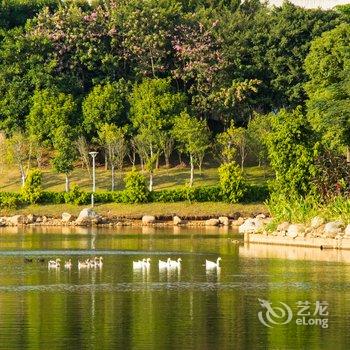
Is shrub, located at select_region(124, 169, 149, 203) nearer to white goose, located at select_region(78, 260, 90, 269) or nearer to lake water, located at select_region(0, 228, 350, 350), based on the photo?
lake water, located at select_region(0, 228, 350, 350)

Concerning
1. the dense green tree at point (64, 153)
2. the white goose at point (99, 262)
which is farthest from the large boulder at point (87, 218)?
the white goose at point (99, 262)

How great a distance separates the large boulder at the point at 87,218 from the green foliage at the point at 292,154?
46.0ft

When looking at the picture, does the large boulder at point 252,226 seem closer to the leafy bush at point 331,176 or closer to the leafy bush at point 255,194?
the leafy bush at point 331,176

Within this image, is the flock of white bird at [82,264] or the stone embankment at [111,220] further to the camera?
the stone embankment at [111,220]

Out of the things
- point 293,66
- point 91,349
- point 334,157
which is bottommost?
point 91,349

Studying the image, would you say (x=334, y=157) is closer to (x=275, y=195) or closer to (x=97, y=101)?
(x=275, y=195)

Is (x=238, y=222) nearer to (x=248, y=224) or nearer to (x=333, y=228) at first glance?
(x=248, y=224)

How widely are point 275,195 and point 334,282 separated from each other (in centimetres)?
2504

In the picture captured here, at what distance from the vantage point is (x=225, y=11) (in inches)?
4102

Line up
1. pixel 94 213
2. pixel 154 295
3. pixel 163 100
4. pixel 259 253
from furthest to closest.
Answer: pixel 163 100 < pixel 94 213 < pixel 259 253 < pixel 154 295

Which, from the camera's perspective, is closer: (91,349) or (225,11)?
(91,349)

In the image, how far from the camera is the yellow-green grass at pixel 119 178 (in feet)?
301

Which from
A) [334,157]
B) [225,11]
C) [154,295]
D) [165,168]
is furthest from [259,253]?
[225,11]

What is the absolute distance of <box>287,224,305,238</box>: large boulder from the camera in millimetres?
64688
